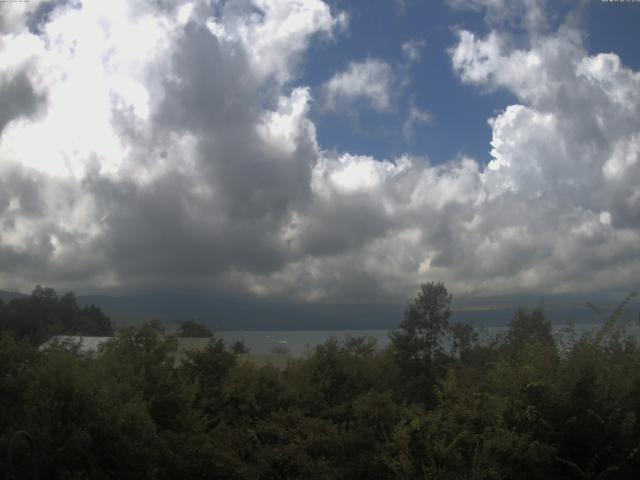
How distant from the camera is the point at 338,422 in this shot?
16.2 metres

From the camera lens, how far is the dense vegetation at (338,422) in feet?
34.1

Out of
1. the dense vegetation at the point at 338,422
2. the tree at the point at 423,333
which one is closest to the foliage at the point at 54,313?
the tree at the point at 423,333

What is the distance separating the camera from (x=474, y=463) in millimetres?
10297

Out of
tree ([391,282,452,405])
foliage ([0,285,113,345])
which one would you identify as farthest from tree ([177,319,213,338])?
foliage ([0,285,113,345])

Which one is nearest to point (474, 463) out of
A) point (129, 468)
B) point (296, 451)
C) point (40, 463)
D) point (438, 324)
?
point (296, 451)

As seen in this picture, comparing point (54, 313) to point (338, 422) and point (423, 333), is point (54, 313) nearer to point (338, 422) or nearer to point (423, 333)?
point (423, 333)

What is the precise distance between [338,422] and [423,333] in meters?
7.93

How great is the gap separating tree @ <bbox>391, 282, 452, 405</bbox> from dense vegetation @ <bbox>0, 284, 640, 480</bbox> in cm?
689

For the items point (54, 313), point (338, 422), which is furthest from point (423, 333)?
point (54, 313)

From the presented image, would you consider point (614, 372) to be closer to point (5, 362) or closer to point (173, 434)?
point (173, 434)

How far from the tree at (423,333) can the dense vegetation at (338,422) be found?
271 inches

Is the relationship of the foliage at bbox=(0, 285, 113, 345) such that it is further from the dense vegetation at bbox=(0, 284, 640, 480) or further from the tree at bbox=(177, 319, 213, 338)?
the dense vegetation at bbox=(0, 284, 640, 480)

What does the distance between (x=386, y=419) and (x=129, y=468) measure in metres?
4.56

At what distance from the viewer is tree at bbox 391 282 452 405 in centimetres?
2278
